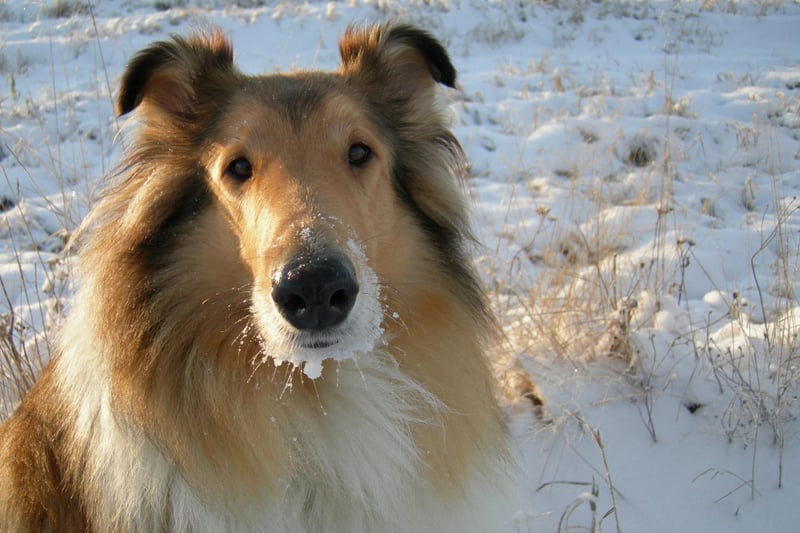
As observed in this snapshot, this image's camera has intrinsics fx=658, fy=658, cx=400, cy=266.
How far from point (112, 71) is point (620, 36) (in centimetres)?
842

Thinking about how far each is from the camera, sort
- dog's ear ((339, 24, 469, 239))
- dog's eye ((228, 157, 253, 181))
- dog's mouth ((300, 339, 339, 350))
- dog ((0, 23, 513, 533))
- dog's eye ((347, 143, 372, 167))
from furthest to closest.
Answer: dog's ear ((339, 24, 469, 239))
dog's eye ((347, 143, 372, 167))
dog's eye ((228, 157, 253, 181))
dog ((0, 23, 513, 533))
dog's mouth ((300, 339, 339, 350))

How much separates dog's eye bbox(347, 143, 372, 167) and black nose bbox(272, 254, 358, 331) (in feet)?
2.21

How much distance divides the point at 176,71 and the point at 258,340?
1112mm

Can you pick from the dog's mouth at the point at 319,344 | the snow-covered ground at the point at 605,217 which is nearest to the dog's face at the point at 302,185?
the dog's mouth at the point at 319,344

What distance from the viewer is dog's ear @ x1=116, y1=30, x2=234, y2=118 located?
235 cm

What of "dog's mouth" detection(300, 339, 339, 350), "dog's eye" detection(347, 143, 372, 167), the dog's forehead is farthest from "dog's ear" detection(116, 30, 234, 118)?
"dog's mouth" detection(300, 339, 339, 350)

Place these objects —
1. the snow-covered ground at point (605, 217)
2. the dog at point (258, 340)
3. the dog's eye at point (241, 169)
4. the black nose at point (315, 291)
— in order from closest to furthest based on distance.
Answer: the black nose at point (315, 291) → the dog at point (258, 340) → the dog's eye at point (241, 169) → the snow-covered ground at point (605, 217)

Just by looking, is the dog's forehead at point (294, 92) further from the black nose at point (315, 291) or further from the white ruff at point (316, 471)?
the white ruff at point (316, 471)

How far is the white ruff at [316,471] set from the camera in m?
2.07

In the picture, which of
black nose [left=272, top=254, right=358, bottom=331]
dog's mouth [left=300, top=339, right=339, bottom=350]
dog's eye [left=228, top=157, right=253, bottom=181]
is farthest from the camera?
dog's eye [left=228, top=157, right=253, bottom=181]

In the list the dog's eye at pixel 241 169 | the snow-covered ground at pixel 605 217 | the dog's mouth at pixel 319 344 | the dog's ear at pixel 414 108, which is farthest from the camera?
the snow-covered ground at pixel 605 217

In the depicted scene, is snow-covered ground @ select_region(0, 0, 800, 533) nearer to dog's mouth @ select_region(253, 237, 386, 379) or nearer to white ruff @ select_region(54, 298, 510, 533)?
white ruff @ select_region(54, 298, 510, 533)

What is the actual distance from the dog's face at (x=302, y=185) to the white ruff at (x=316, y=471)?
22cm

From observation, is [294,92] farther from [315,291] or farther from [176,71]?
[315,291]
